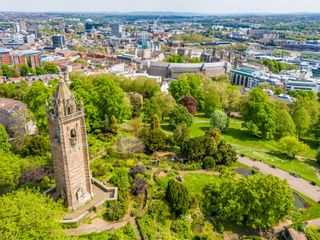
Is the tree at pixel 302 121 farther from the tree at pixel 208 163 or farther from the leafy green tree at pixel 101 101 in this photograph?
the leafy green tree at pixel 101 101

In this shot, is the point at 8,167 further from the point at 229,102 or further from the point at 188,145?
the point at 229,102

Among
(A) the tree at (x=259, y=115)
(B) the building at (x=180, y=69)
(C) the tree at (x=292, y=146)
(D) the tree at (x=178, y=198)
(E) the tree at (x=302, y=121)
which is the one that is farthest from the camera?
(B) the building at (x=180, y=69)

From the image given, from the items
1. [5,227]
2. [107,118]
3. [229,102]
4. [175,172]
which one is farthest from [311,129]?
[5,227]

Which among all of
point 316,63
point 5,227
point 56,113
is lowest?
point 316,63

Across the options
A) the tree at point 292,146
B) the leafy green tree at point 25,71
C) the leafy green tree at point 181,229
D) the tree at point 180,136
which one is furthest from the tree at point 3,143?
the leafy green tree at point 25,71

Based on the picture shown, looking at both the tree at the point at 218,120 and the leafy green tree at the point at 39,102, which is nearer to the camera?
the leafy green tree at the point at 39,102
